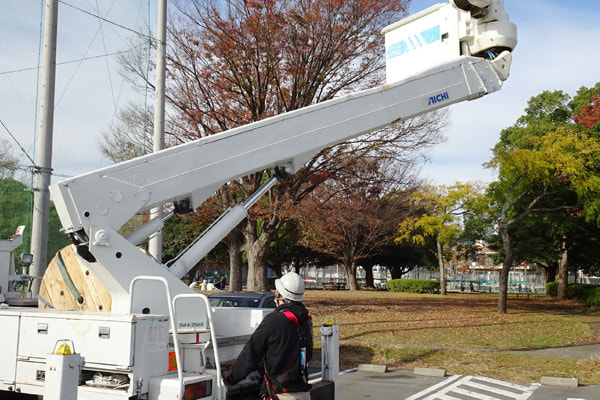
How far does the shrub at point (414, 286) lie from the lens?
4284 centimetres

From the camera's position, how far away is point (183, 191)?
17.1 feet

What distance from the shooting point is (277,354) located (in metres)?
4.30

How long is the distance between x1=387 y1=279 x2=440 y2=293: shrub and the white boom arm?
3710 centimetres

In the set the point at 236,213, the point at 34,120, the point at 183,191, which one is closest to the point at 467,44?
the point at 236,213

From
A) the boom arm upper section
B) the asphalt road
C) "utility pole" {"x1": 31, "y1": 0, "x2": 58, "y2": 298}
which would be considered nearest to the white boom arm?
the boom arm upper section

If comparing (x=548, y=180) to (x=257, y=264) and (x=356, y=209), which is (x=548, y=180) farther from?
(x=257, y=264)

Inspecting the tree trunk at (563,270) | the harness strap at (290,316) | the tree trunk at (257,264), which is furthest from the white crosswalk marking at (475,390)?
the tree trunk at (563,270)

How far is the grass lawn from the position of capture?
11.0 meters

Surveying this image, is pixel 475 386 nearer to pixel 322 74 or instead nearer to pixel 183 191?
pixel 183 191

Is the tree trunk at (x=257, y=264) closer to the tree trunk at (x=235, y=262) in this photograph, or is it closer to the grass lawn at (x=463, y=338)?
the tree trunk at (x=235, y=262)

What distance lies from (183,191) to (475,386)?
696cm

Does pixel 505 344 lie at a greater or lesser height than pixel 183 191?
lesser

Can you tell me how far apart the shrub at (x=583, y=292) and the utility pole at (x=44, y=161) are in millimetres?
25848

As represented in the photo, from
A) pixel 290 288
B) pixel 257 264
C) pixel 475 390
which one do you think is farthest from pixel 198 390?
pixel 257 264
